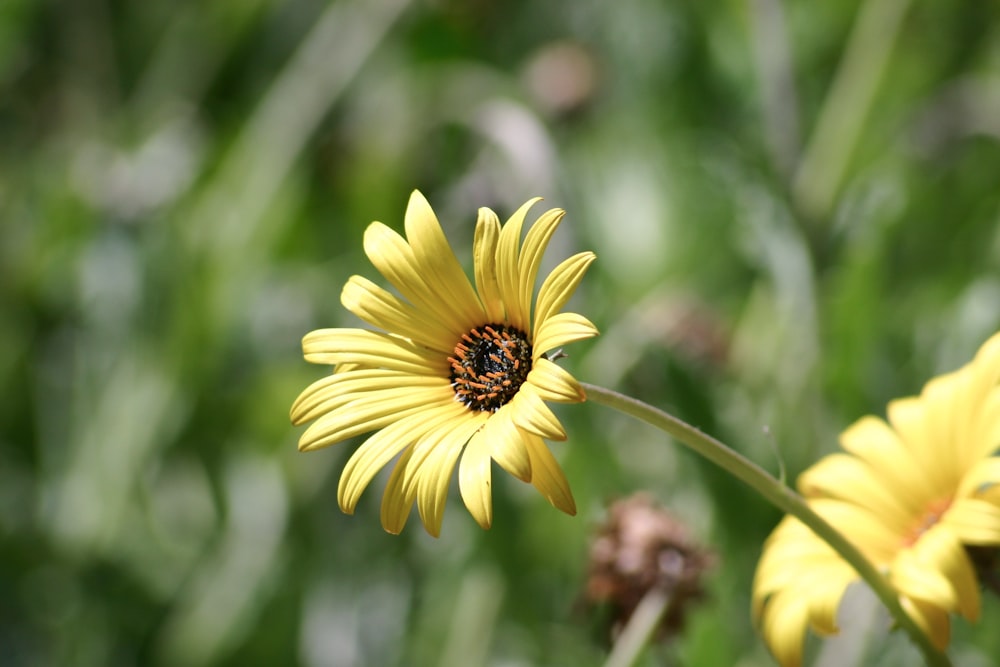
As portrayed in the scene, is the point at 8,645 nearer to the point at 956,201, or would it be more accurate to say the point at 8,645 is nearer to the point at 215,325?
the point at 215,325

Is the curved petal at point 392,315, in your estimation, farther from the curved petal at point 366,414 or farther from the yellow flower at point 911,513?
the yellow flower at point 911,513

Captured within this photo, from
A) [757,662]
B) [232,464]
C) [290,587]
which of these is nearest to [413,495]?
[757,662]

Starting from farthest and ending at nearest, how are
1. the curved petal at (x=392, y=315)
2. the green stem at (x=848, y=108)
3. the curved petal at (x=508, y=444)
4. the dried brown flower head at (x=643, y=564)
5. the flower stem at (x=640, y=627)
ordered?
1. the green stem at (x=848, y=108)
2. the dried brown flower head at (x=643, y=564)
3. the flower stem at (x=640, y=627)
4. the curved petal at (x=392, y=315)
5. the curved petal at (x=508, y=444)

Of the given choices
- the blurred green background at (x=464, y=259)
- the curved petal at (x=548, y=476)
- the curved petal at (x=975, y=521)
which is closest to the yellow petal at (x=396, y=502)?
the curved petal at (x=548, y=476)

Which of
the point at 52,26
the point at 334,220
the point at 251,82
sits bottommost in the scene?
the point at 334,220

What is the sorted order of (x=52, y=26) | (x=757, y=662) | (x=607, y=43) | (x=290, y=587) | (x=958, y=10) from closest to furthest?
(x=757, y=662)
(x=290, y=587)
(x=958, y=10)
(x=607, y=43)
(x=52, y=26)

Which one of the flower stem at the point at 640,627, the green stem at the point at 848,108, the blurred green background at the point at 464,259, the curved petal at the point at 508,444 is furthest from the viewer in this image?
the green stem at the point at 848,108

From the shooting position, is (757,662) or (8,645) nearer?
(757,662)

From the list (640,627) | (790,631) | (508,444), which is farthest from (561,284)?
(640,627)
